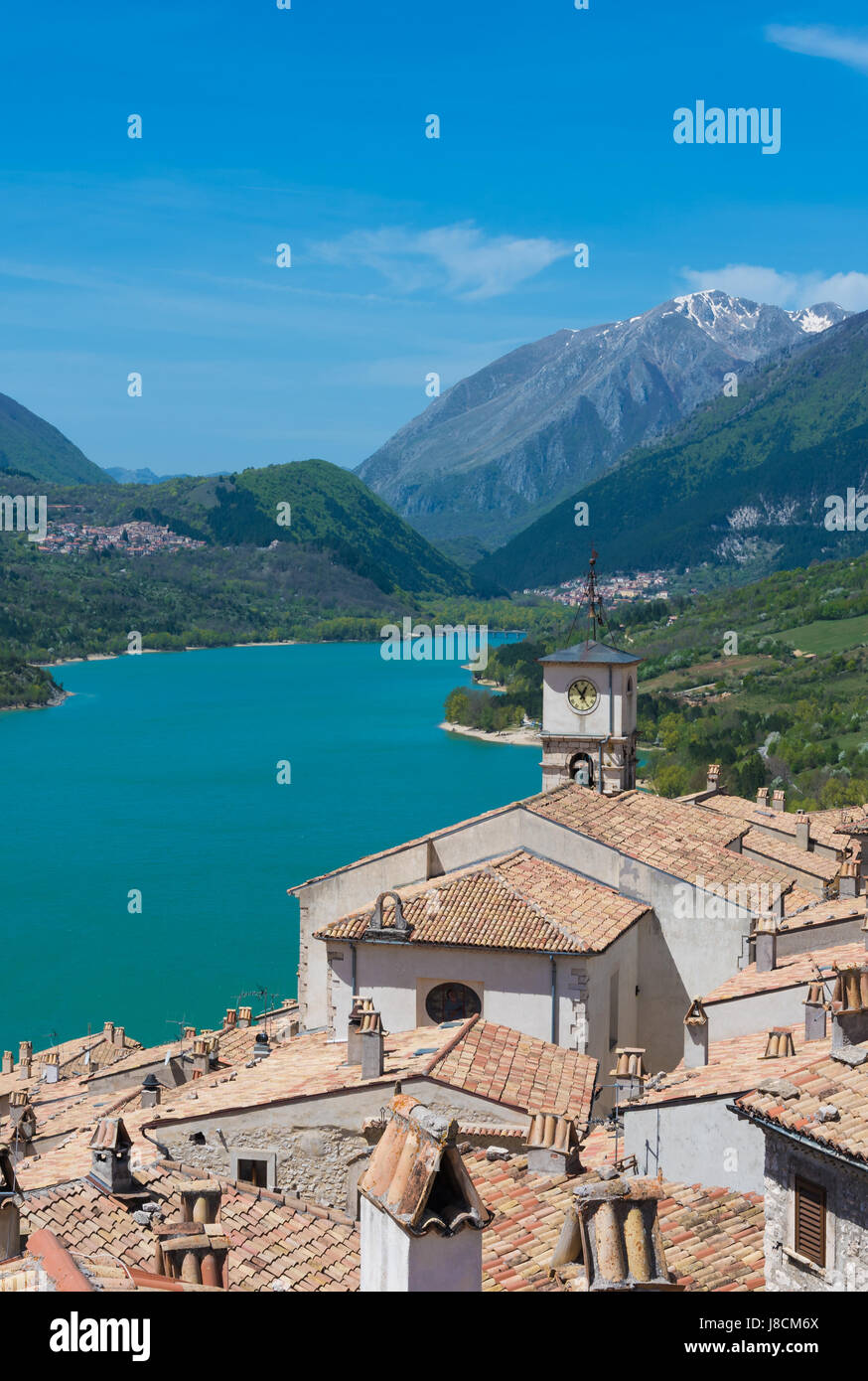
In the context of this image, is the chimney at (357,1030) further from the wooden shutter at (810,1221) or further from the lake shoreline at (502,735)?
the lake shoreline at (502,735)

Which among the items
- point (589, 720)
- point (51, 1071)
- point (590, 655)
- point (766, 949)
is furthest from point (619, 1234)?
point (51, 1071)

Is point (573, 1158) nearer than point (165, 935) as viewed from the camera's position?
Yes

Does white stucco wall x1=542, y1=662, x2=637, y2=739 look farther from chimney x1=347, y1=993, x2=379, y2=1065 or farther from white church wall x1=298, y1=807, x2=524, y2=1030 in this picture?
chimney x1=347, y1=993, x2=379, y2=1065

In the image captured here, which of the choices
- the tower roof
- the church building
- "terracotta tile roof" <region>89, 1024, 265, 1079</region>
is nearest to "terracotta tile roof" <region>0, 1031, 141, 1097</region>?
"terracotta tile roof" <region>89, 1024, 265, 1079</region>
